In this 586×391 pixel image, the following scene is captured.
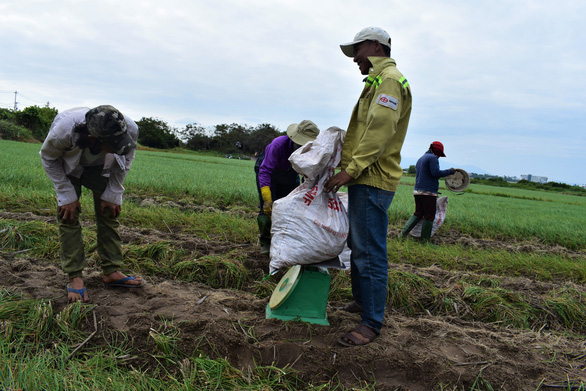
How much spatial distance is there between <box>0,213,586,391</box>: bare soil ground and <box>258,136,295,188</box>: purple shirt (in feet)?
4.07

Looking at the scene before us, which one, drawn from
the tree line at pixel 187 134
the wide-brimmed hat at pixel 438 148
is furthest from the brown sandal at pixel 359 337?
the tree line at pixel 187 134

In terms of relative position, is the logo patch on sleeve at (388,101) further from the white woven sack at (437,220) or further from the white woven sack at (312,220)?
the white woven sack at (437,220)

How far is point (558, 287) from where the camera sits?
362 centimetres

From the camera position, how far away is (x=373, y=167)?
2178 millimetres

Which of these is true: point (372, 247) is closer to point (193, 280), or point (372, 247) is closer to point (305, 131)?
point (305, 131)

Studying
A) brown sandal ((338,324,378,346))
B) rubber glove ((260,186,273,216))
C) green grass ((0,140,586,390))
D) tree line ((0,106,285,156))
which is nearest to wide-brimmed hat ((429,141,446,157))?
green grass ((0,140,586,390))

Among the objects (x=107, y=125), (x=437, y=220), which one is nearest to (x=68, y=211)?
(x=107, y=125)

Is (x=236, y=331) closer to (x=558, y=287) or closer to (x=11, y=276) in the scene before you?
(x=11, y=276)

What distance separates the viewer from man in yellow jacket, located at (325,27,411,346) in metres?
2.08

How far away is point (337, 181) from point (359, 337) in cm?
92

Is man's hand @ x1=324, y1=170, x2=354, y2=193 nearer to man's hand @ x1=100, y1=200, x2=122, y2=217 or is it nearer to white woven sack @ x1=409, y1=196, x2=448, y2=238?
man's hand @ x1=100, y1=200, x2=122, y2=217

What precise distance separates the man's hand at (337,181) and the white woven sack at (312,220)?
6 cm

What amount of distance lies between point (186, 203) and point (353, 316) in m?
5.04

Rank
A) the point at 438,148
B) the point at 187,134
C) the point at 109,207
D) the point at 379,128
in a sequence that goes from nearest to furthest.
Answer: the point at 379,128
the point at 109,207
the point at 438,148
the point at 187,134
